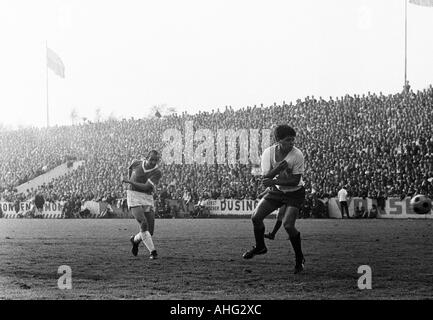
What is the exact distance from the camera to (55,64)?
667 inches

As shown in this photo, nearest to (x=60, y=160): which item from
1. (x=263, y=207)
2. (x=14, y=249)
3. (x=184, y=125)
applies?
(x=184, y=125)

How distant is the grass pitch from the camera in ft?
31.1

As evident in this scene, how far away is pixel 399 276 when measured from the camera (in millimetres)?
11008

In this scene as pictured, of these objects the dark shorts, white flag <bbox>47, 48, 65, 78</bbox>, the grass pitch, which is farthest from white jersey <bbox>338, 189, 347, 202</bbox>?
the dark shorts

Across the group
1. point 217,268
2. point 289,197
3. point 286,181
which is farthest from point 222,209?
point 286,181

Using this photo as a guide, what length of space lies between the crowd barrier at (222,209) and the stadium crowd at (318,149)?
1.28ft

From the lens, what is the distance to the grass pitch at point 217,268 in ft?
31.1

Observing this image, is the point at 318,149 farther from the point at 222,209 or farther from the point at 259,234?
the point at 259,234

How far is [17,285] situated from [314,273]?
13.4 feet

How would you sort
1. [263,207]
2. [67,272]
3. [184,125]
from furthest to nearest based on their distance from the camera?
[184,125]
[263,207]
[67,272]

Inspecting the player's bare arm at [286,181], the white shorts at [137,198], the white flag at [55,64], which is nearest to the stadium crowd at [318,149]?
the white flag at [55,64]
